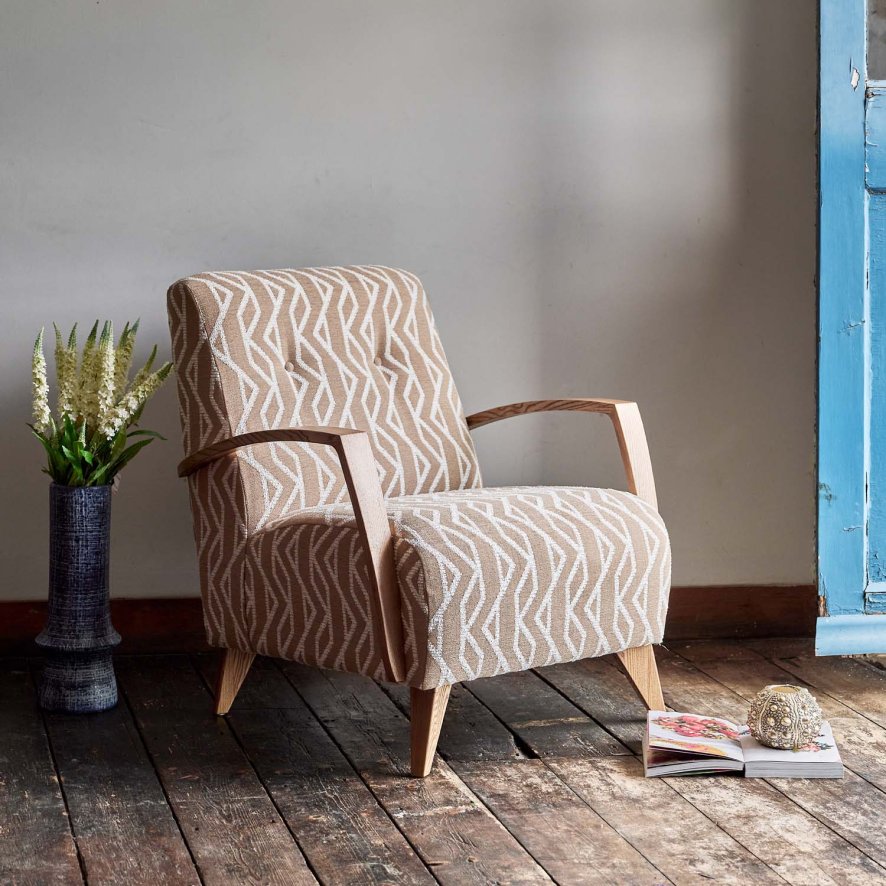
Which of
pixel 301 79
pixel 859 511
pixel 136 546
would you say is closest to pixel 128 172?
pixel 301 79

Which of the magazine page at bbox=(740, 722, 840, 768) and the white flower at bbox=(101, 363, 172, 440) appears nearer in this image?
the magazine page at bbox=(740, 722, 840, 768)

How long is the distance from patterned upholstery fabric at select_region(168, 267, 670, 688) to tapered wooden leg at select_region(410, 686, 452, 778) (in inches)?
1.9

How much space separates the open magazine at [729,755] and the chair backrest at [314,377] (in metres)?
0.70

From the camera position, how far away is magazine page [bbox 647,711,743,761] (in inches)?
78.7

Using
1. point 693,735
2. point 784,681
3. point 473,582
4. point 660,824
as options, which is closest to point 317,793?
point 473,582

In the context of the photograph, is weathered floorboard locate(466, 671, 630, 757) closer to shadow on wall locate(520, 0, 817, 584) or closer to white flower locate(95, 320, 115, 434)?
shadow on wall locate(520, 0, 817, 584)

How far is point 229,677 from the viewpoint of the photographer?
231cm

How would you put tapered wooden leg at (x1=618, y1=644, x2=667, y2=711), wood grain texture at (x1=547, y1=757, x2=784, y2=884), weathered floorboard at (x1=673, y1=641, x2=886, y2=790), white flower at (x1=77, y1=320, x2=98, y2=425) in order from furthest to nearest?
white flower at (x1=77, y1=320, x2=98, y2=425) → tapered wooden leg at (x1=618, y1=644, x2=667, y2=711) → weathered floorboard at (x1=673, y1=641, x2=886, y2=790) → wood grain texture at (x1=547, y1=757, x2=784, y2=884)

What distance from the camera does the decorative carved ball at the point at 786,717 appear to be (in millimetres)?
1973

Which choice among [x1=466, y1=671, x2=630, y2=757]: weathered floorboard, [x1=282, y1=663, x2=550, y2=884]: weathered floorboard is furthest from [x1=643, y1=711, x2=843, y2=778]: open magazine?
[x1=282, y1=663, x2=550, y2=884]: weathered floorboard

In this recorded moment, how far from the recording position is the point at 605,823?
1.79 metres

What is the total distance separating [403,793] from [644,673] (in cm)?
57

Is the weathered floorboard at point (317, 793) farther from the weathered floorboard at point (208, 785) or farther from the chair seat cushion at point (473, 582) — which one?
the chair seat cushion at point (473, 582)

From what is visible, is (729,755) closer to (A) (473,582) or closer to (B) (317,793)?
(A) (473,582)
